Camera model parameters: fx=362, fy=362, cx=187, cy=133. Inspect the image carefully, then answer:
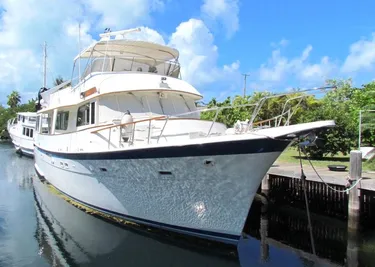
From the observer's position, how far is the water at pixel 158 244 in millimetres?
8125

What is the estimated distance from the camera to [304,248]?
367 inches

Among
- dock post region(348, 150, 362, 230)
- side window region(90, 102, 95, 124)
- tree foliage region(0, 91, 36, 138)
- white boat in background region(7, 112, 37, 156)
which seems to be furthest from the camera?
tree foliage region(0, 91, 36, 138)

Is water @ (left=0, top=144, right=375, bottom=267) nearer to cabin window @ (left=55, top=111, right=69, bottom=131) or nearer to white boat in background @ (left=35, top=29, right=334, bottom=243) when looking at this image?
white boat in background @ (left=35, top=29, right=334, bottom=243)

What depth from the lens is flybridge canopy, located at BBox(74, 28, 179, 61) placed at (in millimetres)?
11828

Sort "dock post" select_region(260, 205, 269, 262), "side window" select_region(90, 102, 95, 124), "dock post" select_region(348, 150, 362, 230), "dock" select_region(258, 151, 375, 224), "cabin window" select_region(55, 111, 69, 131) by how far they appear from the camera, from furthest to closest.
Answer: "cabin window" select_region(55, 111, 69, 131) → "side window" select_region(90, 102, 95, 124) → "dock" select_region(258, 151, 375, 224) → "dock post" select_region(348, 150, 362, 230) → "dock post" select_region(260, 205, 269, 262)

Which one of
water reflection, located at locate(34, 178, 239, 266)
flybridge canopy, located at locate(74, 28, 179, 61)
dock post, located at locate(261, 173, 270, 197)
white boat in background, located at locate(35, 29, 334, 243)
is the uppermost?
flybridge canopy, located at locate(74, 28, 179, 61)

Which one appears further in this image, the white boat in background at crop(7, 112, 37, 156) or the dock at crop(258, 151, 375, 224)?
the white boat in background at crop(7, 112, 37, 156)

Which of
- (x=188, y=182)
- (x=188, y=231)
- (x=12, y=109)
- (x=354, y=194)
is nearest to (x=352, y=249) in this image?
(x=354, y=194)

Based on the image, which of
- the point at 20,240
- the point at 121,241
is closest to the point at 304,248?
the point at 121,241

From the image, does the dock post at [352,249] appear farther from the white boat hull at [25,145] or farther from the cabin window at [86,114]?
the white boat hull at [25,145]

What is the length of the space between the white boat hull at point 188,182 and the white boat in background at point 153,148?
0.07ft

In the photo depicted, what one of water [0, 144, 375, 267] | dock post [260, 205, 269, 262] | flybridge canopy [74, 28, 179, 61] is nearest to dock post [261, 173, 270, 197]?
dock post [260, 205, 269, 262]

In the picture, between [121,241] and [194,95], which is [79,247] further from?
[194,95]

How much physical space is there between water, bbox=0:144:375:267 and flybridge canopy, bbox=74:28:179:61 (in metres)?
5.28
